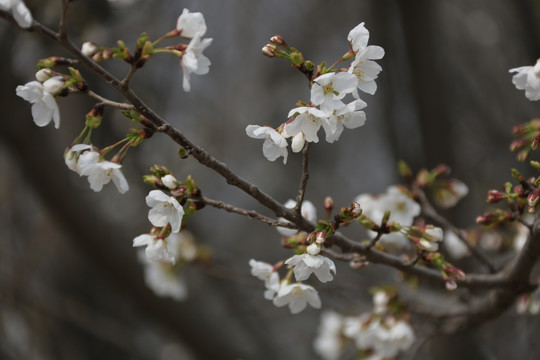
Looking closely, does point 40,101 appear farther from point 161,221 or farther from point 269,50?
point 269,50

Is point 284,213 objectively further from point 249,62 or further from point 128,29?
point 249,62

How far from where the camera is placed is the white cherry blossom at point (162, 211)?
58.1 inches

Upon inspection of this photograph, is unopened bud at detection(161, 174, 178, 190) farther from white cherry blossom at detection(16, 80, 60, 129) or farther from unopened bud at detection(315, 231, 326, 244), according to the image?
unopened bud at detection(315, 231, 326, 244)

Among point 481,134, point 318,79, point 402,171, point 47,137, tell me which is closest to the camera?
point 318,79

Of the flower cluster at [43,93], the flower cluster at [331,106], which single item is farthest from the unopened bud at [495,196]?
the flower cluster at [43,93]

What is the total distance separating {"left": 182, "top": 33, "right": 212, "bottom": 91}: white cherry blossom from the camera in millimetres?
1376

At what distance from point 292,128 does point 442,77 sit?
2.58m

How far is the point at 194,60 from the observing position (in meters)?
1.38

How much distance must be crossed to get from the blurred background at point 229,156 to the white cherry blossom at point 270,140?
116 centimetres

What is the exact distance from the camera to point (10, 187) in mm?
4547

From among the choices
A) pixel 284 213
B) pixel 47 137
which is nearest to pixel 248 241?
pixel 47 137

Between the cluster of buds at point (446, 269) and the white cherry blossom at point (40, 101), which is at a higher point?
the white cherry blossom at point (40, 101)

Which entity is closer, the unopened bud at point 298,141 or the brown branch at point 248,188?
the brown branch at point 248,188

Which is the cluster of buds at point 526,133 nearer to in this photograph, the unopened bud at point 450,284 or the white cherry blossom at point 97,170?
the unopened bud at point 450,284
